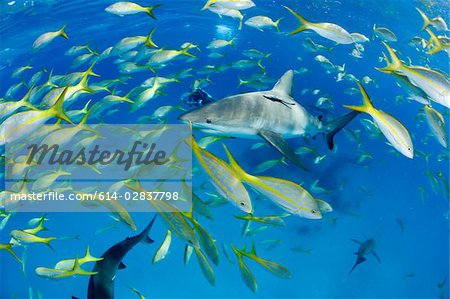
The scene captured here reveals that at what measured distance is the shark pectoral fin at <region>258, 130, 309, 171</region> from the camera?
10.6 feet

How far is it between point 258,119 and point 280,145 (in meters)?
0.42

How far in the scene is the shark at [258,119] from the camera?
11.0ft

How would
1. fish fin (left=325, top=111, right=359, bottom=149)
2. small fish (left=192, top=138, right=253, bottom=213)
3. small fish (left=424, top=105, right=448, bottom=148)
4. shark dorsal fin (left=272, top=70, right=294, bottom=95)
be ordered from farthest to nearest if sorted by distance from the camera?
1. shark dorsal fin (left=272, top=70, right=294, bottom=95)
2. small fish (left=424, top=105, right=448, bottom=148)
3. fish fin (left=325, top=111, right=359, bottom=149)
4. small fish (left=192, top=138, right=253, bottom=213)

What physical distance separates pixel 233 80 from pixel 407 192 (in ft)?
56.9

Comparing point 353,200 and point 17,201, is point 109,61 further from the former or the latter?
point 17,201

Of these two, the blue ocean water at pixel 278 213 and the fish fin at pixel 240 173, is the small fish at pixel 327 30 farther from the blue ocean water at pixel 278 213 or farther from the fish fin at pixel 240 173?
the fish fin at pixel 240 173

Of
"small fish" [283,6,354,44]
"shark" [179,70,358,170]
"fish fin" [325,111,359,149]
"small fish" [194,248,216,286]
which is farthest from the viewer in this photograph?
"small fish" [283,6,354,44]

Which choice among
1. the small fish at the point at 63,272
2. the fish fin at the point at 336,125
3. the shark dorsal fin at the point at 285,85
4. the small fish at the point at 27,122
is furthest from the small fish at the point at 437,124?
the small fish at the point at 27,122

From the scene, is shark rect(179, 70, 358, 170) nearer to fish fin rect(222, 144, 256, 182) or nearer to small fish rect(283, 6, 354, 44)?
fish fin rect(222, 144, 256, 182)

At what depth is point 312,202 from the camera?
2678 millimetres

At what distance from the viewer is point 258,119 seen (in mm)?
3645

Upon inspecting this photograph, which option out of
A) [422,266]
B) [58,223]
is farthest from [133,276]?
[422,266]

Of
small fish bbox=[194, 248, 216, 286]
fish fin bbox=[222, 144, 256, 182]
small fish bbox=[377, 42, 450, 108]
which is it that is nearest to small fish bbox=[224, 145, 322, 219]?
fish fin bbox=[222, 144, 256, 182]

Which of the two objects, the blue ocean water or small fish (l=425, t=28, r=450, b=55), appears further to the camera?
the blue ocean water
